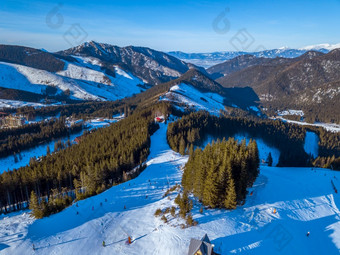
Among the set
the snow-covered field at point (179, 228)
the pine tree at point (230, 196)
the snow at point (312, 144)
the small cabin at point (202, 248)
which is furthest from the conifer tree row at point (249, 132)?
the small cabin at point (202, 248)

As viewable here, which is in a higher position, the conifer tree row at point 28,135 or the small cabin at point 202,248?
the conifer tree row at point 28,135

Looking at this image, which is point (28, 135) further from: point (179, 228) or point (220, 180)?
point (220, 180)

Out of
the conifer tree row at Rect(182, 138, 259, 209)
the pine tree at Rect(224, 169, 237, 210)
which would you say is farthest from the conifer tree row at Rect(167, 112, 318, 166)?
the pine tree at Rect(224, 169, 237, 210)

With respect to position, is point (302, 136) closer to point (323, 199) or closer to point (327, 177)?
point (327, 177)

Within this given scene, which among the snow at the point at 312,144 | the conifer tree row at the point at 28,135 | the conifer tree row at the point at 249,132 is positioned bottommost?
the snow at the point at 312,144

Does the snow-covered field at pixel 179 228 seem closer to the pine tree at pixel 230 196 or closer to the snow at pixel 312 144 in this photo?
the pine tree at pixel 230 196

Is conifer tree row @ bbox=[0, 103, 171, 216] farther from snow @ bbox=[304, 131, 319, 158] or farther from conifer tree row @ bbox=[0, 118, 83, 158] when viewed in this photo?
snow @ bbox=[304, 131, 319, 158]

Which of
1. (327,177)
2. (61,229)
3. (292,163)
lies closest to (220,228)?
(61,229)

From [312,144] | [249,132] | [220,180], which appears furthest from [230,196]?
[312,144]
